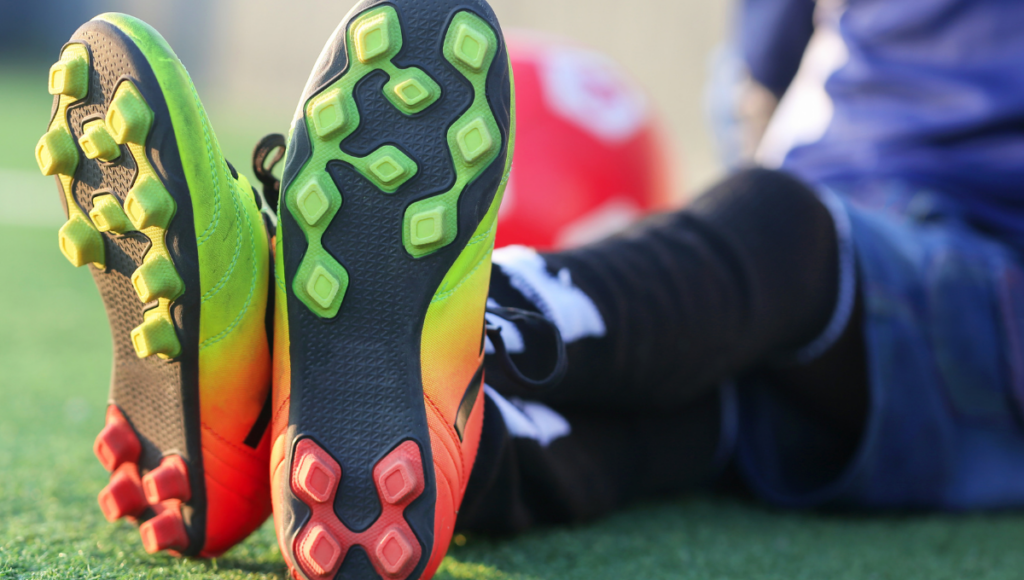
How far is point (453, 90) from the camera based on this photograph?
55 centimetres

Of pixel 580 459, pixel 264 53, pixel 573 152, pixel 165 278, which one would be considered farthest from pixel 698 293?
pixel 264 53

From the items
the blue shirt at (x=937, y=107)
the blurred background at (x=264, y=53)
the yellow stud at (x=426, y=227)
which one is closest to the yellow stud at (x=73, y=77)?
the yellow stud at (x=426, y=227)

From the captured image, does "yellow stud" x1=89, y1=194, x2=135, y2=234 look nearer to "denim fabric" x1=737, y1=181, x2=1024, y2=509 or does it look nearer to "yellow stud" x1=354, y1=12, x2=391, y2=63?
"yellow stud" x1=354, y1=12, x2=391, y2=63

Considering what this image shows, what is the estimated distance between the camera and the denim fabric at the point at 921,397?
0.87 metres

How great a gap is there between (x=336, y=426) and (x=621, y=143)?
4.32ft

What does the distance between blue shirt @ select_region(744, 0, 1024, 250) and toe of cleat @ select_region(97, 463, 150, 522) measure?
867mm

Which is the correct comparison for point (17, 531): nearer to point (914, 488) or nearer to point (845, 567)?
point (845, 567)

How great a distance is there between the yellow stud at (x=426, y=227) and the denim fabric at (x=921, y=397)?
0.49m

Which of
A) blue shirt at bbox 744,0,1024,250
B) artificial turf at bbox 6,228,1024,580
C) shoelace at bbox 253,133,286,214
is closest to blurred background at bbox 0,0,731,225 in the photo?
blue shirt at bbox 744,0,1024,250

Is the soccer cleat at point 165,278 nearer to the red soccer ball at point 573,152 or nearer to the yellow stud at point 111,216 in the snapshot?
the yellow stud at point 111,216

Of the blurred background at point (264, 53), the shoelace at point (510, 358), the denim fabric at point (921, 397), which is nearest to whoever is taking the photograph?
the shoelace at point (510, 358)

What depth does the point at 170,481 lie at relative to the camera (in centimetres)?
58

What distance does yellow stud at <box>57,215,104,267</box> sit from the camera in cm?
57

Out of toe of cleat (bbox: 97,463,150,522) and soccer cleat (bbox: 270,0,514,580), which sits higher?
soccer cleat (bbox: 270,0,514,580)
